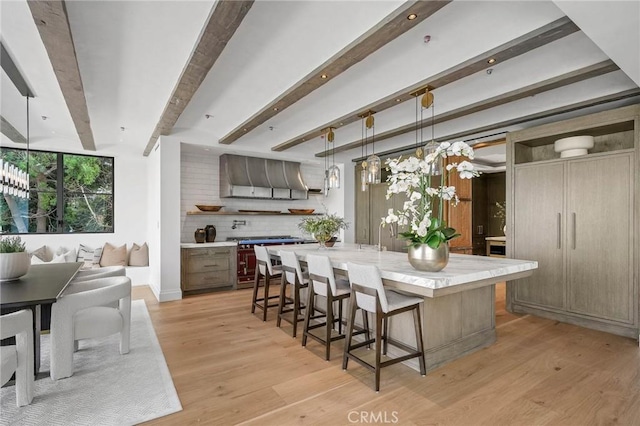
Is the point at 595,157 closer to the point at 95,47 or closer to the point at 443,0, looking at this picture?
the point at 443,0

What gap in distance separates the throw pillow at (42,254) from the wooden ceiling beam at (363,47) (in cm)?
493

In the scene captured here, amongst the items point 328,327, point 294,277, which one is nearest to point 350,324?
point 328,327

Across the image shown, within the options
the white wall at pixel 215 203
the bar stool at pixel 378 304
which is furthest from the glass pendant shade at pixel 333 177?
the white wall at pixel 215 203

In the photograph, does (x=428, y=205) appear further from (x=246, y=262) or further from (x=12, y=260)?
(x=246, y=262)

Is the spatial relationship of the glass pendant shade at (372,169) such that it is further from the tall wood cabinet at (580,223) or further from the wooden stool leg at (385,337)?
the tall wood cabinet at (580,223)

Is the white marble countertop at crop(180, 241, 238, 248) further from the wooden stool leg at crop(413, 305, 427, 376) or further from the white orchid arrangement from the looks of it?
the wooden stool leg at crop(413, 305, 427, 376)

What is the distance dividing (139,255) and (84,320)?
3.92m

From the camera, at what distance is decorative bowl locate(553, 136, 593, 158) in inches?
151

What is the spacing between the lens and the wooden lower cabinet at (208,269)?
5352mm

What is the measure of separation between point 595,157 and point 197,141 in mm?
5489

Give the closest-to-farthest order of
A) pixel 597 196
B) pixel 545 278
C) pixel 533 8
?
pixel 533 8
pixel 597 196
pixel 545 278

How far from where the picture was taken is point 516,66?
292cm

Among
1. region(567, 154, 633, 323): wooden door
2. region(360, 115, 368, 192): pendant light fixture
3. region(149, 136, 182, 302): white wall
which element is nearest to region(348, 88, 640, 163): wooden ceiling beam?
region(567, 154, 633, 323): wooden door

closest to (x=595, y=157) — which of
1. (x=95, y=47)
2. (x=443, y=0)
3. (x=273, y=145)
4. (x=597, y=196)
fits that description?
(x=597, y=196)
